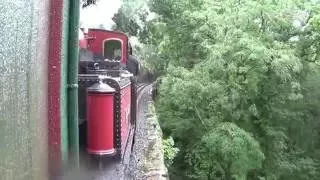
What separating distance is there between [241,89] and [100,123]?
11993mm

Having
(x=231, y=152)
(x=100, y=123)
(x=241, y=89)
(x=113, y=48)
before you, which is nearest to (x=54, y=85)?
(x=100, y=123)

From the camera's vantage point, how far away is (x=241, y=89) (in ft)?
49.7

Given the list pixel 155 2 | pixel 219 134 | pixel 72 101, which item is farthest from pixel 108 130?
pixel 155 2

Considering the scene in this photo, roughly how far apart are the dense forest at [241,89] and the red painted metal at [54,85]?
1029cm

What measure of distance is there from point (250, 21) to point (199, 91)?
2719 millimetres

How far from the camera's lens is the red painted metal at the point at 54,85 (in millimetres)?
1914

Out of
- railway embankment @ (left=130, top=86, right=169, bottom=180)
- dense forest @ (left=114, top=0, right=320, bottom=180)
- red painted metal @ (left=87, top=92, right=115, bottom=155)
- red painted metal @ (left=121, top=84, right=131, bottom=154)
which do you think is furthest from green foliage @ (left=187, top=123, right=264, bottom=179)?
red painted metal @ (left=87, top=92, right=115, bottom=155)

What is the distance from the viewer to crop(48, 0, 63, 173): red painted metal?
191 centimetres

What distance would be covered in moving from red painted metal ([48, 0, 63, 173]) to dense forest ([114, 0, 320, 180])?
33.8ft

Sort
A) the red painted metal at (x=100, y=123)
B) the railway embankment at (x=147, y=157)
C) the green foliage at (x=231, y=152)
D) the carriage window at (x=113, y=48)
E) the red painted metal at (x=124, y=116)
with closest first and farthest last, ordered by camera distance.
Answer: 1. the red painted metal at (x=100, y=123)
2. the red painted metal at (x=124, y=116)
3. the railway embankment at (x=147, y=157)
4. the carriage window at (x=113, y=48)
5. the green foliage at (x=231, y=152)

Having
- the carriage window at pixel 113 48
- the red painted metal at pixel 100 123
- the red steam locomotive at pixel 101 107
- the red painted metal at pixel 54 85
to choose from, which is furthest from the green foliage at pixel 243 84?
the red painted metal at pixel 54 85

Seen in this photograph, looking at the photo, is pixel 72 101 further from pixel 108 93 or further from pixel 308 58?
pixel 308 58

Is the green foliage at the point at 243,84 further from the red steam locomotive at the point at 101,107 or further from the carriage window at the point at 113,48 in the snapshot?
the red steam locomotive at the point at 101,107

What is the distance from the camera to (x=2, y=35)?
1.31 meters
